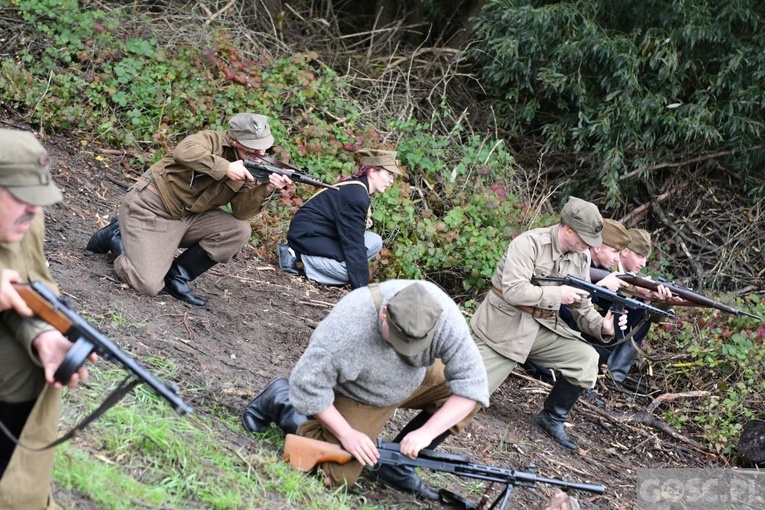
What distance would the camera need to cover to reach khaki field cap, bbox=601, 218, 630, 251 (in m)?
7.75

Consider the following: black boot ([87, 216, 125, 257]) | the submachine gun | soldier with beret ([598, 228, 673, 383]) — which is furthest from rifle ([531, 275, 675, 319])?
the submachine gun

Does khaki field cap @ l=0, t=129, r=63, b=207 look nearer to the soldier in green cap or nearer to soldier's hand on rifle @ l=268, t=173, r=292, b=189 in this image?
the soldier in green cap

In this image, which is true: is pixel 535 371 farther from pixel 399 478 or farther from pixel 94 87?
pixel 94 87

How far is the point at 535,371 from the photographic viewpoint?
28.5 ft

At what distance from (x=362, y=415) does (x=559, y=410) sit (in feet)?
9.88

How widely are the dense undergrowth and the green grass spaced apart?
466 centimetres

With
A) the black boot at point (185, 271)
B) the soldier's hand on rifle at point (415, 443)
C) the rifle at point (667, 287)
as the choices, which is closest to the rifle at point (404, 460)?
the soldier's hand on rifle at point (415, 443)

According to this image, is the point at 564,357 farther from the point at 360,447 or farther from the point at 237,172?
the point at 237,172

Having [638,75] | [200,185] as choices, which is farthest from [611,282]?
[638,75]

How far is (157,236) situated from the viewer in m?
7.03

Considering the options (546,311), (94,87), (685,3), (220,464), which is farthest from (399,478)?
(685,3)

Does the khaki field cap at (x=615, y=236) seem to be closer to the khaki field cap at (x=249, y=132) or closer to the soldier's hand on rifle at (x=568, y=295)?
the soldier's hand on rifle at (x=568, y=295)

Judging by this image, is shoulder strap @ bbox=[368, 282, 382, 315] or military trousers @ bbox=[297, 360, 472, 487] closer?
shoulder strap @ bbox=[368, 282, 382, 315]

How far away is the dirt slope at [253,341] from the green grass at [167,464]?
434mm
